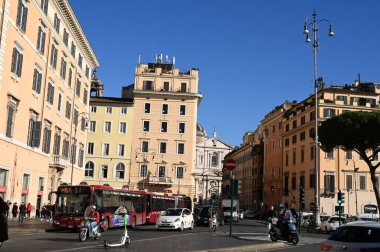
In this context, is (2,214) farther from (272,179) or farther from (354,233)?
(272,179)

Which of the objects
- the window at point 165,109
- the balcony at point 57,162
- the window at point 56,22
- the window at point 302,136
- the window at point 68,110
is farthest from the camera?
the window at point 165,109

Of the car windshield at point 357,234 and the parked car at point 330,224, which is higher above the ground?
the car windshield at point 357,234

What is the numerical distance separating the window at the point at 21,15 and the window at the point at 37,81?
4.06 metres

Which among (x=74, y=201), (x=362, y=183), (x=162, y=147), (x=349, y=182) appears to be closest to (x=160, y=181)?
(x=162, y=147)

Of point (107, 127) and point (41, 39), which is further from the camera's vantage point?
point (107, 127)

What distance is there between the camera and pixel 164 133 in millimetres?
72562

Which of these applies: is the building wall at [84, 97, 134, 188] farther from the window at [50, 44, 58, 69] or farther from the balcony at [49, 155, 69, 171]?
the window at [50, 44, 58, 69]

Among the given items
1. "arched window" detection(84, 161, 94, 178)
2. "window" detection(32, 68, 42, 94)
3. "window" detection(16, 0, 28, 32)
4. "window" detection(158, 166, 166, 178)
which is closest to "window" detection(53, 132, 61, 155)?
"window" detection(32, 68, 42, 94)

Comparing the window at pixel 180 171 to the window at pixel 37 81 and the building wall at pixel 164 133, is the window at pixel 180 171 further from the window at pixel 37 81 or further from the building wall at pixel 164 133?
the window at pixel 37 81

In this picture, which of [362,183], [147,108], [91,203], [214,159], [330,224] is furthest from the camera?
[214,159]

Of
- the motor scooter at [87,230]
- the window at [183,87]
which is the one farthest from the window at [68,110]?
the motor scooter at [87,230]

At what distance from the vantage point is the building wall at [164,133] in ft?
236

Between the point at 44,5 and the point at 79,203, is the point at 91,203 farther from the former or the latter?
the point at 44,5

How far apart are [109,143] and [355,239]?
63611mm
